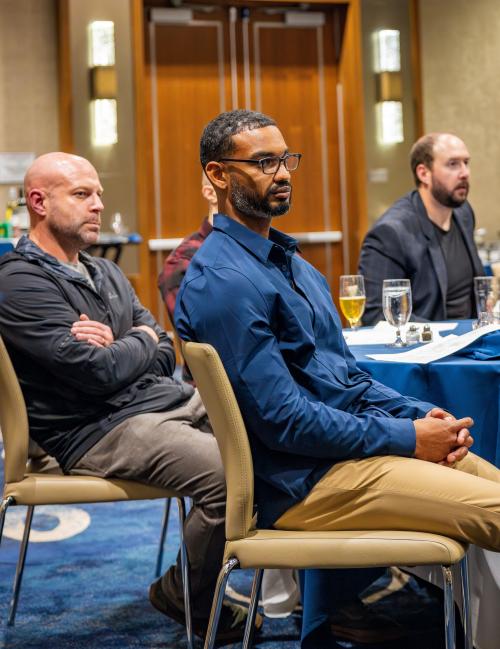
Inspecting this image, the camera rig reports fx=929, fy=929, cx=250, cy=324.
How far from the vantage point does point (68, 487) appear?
7.54ft

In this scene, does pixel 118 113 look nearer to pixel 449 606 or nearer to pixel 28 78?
pixel 28 78

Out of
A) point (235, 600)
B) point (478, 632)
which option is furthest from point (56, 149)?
point (478, 632)

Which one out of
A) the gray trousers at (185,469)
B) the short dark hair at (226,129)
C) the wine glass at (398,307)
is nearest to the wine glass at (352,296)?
the wine glass at (398,307)

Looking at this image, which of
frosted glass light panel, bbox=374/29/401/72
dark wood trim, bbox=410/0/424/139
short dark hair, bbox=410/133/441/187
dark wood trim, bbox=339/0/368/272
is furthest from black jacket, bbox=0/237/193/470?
dark wood trim, bbox=410/0/424/139

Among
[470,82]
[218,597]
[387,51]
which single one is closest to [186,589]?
[218,597]

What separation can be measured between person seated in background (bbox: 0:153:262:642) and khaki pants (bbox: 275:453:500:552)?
20.7 inches

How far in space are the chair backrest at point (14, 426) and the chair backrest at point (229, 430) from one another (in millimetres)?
690

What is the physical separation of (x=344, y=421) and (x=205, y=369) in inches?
11.7

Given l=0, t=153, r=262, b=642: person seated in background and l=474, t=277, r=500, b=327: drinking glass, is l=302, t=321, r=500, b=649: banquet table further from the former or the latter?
l=474, t=277, r=500, b=327: drinking glass

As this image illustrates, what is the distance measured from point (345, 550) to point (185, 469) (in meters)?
0.67

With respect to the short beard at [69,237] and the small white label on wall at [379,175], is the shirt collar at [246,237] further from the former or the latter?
the small white label on wall at [379,175]

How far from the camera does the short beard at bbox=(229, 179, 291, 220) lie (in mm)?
2002

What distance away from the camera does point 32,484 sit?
230 cm

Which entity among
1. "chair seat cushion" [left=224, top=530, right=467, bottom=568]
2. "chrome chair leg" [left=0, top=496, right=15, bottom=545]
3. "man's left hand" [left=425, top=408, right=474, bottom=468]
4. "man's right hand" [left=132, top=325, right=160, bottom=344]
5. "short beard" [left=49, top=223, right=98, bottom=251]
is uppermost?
"short beard" [left=49, top=223, right=98, bottom=251]
